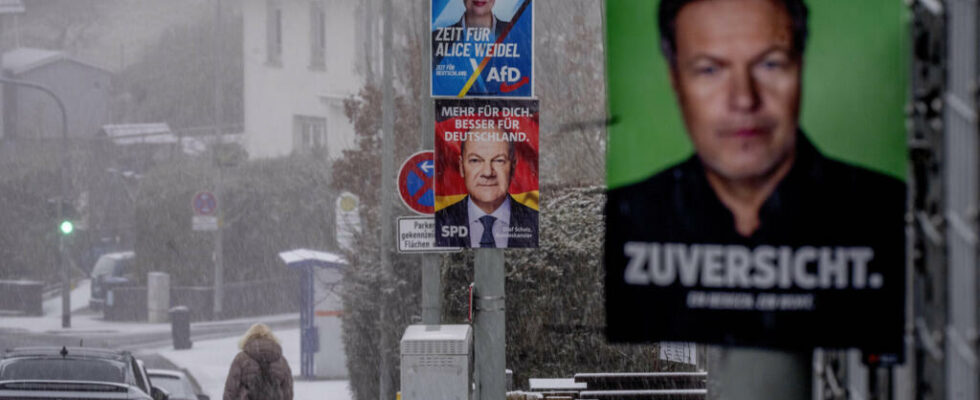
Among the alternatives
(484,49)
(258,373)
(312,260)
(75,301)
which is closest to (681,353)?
(484,49)

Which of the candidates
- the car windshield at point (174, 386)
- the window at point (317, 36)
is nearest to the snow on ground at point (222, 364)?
the car windshield at point (174, 386)

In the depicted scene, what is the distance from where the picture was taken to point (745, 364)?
3.29 m

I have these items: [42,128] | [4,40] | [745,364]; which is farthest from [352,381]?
[4,40]

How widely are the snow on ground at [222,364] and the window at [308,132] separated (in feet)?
48.5

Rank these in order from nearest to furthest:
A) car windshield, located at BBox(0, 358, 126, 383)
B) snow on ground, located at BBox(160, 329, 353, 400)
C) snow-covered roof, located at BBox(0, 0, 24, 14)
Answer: car windshield, located at BBox(0, 358, 126, 383)
snow on ground, located at BBox(160, 329, 353, 400)
snow-covered roof, located at BBox(0, 0, 24, 14)

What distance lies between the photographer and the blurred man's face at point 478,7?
34.2 feet

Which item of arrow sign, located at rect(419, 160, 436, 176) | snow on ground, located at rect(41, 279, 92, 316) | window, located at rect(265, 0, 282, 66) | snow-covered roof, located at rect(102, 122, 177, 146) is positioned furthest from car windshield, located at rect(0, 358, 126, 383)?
snow-covered roof, located at rect(102, 122, 177, 146)

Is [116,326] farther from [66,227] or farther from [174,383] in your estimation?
[174,383]

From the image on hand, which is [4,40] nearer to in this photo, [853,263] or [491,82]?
[491,82]

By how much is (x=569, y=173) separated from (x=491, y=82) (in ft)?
34.2

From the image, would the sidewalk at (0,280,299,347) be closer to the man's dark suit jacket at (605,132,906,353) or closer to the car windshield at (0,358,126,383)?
the car windshield at (0,358,126,383)

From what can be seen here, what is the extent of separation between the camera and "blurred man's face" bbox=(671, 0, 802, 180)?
314 centimetres

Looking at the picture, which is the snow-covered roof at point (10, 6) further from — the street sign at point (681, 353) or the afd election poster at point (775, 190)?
the afd election poster at point (775, 190)

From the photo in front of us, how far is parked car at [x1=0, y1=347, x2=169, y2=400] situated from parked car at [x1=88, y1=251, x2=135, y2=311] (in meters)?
26.5
